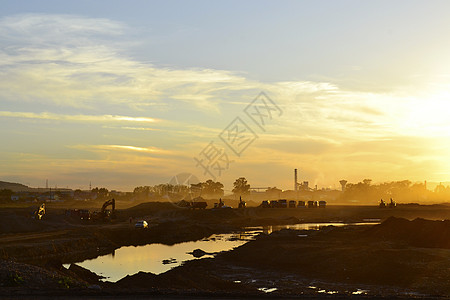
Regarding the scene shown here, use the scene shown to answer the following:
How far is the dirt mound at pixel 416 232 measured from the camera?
224ft

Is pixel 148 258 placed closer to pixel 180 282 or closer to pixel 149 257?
pixel 149 257

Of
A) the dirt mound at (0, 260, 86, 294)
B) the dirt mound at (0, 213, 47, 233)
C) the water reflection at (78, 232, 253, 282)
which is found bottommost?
the water reflection at (78, 232, 253, 282)

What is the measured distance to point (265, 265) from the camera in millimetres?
56875

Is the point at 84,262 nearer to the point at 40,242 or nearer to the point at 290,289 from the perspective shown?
the point at 40,242

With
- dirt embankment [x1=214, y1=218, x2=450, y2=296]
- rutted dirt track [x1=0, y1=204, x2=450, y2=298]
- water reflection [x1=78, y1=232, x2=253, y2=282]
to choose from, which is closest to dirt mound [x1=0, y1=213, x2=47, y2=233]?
rutted dirt track [x1=0, y1=204, x2=450, y2=298]

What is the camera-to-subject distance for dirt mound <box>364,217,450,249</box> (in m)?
68.1

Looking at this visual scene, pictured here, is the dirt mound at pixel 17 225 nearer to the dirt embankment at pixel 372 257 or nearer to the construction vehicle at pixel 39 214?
the construction vehicle at pixel 39 214

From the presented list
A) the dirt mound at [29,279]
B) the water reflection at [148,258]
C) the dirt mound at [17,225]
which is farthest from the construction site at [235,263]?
the water reflection at [148,258]

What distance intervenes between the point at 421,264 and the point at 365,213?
415 ft

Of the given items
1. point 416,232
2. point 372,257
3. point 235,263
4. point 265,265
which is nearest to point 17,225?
point 235,263

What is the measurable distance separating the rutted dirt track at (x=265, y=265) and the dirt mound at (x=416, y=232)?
15 cm

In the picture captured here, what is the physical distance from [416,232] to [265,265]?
94.0 feet

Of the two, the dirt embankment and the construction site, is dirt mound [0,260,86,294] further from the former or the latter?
the dirt embankment

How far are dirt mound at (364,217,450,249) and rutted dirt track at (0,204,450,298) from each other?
0.15 metres
